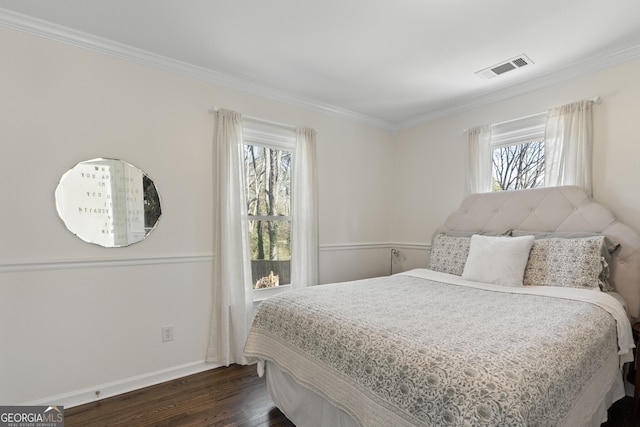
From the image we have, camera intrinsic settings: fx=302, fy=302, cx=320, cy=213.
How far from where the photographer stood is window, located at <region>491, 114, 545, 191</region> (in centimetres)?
283

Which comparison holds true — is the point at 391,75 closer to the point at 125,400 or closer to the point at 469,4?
the point at 469,4

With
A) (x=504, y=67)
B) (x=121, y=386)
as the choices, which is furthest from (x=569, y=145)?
(x=121, y=386)

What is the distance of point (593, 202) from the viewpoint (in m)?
2.37

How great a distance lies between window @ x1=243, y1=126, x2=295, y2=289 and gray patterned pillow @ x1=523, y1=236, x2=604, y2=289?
215 cm

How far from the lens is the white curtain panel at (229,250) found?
8.63 ft

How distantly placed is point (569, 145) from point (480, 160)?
74 centimetres

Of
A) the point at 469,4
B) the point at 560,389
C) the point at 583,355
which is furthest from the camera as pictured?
the point at 469,4

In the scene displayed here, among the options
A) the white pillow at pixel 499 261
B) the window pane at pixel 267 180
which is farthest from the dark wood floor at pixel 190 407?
the white pillow at pixel 499 261

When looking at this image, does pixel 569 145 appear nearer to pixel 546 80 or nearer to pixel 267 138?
pixel 546 80

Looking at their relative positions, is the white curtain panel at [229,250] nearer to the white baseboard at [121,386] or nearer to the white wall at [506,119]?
the white baseboard at [121,386]

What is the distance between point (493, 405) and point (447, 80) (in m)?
2.69

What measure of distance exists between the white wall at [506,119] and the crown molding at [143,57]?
116 centimetres

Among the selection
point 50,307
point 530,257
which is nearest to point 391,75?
point 530,257

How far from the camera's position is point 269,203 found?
10.2ft
